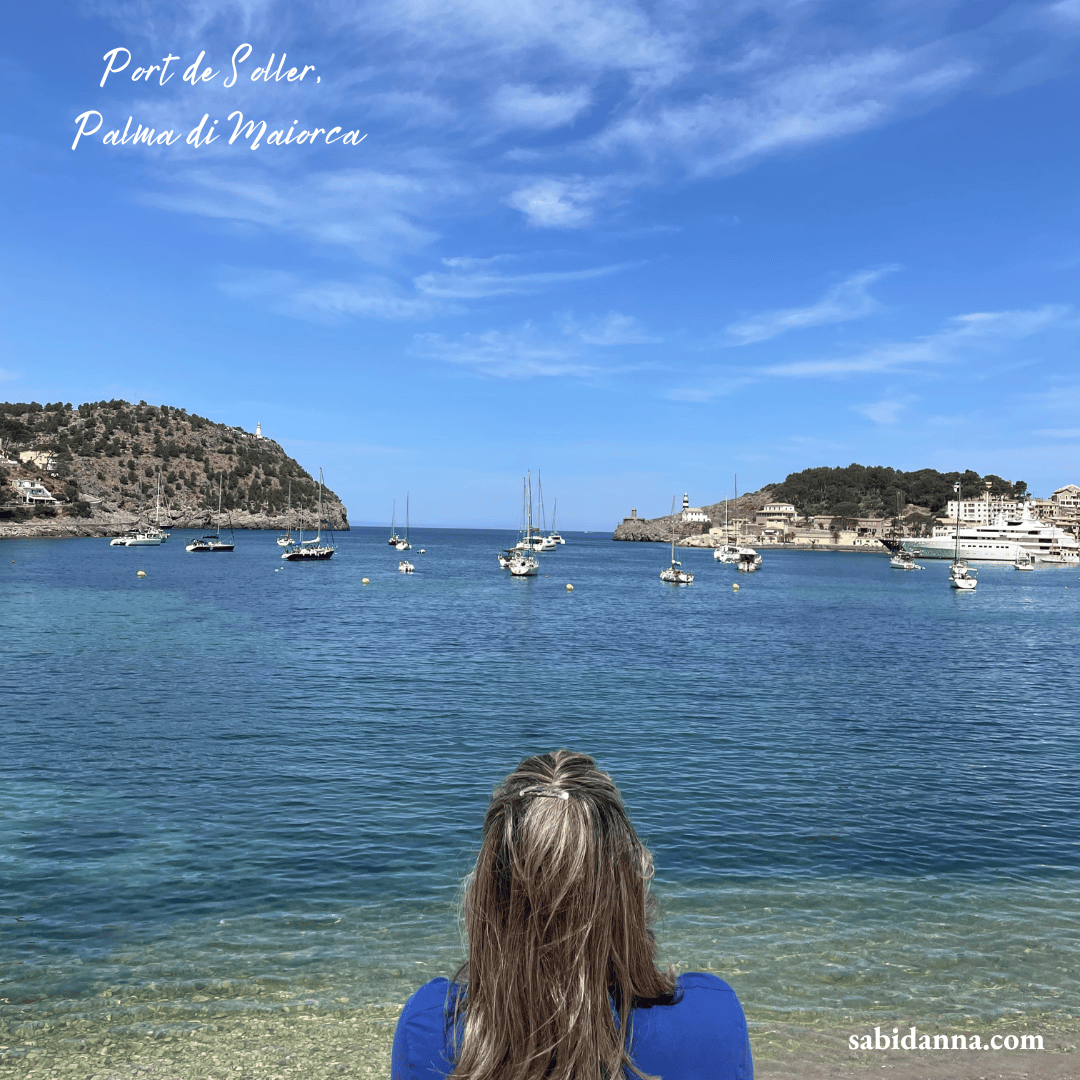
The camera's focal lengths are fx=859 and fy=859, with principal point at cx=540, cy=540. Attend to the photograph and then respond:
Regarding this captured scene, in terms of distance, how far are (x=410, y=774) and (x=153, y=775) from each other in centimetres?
504

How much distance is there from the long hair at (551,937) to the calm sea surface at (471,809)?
725cm

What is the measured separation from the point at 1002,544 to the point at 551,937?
179 meters

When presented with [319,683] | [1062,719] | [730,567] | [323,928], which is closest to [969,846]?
[323,928]

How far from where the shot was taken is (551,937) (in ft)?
6.91

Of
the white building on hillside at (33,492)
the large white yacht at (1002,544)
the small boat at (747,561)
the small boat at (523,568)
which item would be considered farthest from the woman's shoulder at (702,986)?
the white building on hillside at (33,492)

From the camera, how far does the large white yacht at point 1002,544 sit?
15912cm

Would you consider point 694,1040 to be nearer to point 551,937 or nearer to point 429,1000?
point 551,937

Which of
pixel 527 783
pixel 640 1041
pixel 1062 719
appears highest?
pixel 527 783

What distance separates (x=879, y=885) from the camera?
38.9 ft

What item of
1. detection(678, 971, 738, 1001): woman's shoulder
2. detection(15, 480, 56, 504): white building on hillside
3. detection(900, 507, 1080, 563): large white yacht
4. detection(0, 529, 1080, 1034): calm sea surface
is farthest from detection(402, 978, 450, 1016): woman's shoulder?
detection(15, 480, 56, 504): white building on hillside

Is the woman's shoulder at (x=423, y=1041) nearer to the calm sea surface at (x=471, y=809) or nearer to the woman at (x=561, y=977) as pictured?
the woman at (x=561, y=977)

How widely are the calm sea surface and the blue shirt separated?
23.3 feet

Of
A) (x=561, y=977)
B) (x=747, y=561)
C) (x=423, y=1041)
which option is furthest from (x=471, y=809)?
(x=747, y=561)

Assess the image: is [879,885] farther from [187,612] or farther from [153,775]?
[187,612]
